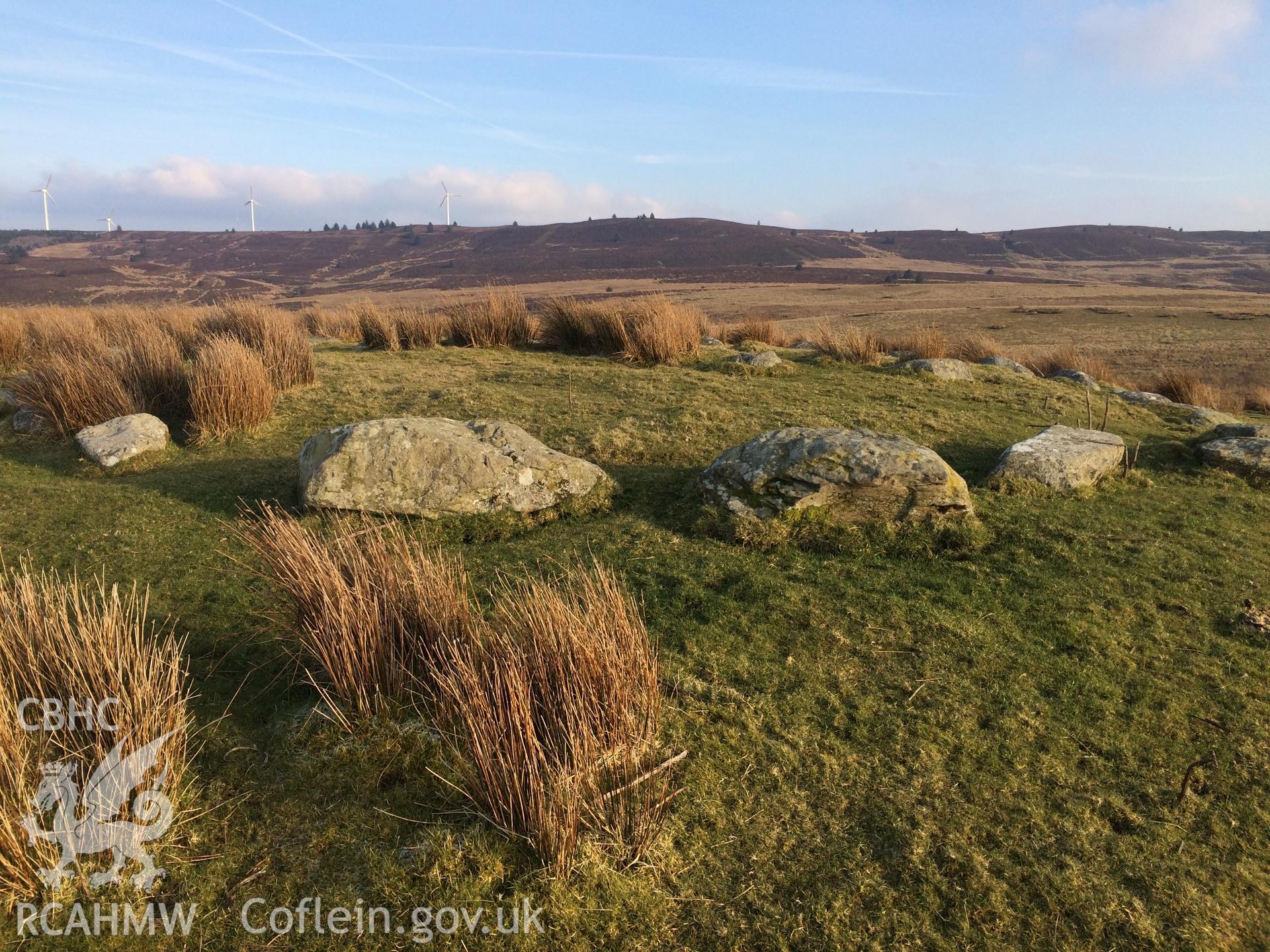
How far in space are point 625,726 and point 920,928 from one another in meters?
1.34

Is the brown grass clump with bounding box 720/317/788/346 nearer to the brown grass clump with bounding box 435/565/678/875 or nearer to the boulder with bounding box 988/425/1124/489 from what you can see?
the boulder with bounding box 988/425/1124/489

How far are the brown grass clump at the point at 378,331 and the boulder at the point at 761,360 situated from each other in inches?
259

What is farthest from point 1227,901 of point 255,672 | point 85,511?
point 85,511

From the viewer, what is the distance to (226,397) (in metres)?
8.76

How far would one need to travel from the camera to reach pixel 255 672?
415 centimetres

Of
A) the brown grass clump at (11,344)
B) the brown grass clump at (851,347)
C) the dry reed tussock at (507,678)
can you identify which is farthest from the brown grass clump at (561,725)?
the brown grass clump at (11,344)

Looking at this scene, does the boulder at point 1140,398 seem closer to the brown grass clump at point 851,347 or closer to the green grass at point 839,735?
the brown grass clump at point 851,347

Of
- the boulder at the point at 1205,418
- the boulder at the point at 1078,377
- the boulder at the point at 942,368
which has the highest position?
the boulder at the point at 942,368

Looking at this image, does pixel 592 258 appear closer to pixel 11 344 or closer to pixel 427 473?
pixel 11 344

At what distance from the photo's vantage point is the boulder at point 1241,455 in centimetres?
754

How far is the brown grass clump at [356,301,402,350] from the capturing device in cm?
1409

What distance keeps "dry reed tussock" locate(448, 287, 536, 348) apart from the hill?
4837 centimetres

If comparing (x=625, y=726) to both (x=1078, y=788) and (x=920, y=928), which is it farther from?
(x=1078, y=788)

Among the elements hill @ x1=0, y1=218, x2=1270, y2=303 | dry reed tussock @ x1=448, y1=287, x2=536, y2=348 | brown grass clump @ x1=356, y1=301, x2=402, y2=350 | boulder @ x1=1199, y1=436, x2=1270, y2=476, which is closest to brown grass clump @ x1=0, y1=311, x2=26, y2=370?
brown grass clump @ x1=356, y1=301, x2=402, y2=350
